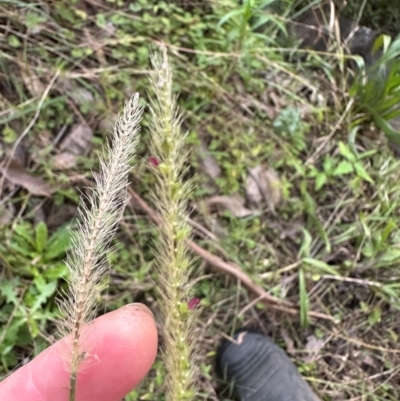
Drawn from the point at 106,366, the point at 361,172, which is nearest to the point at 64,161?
the point at 106,366

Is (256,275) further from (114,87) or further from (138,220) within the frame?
(114,87)

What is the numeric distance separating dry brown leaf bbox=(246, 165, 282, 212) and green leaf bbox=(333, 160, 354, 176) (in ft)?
0.74

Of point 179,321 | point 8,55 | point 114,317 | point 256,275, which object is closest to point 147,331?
point 114,317

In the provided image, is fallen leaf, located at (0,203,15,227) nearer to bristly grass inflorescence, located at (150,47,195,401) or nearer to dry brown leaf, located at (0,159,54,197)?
dry brown leaf, located at (0,159,54,197)

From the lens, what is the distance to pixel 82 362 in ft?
2.80

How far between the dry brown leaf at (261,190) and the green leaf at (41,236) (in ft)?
2.41

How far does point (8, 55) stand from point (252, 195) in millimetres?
1002

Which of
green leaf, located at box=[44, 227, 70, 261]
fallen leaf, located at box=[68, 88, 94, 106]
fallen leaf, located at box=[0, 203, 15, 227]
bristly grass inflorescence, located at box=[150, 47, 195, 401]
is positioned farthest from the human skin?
fallen leaf, located at box=[68, 88, 94, 106]

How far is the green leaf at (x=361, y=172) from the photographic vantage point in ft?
6.01

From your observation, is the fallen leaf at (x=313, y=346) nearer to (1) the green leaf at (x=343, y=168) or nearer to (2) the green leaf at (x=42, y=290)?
(1) the green leaf at (x=343, y=168)

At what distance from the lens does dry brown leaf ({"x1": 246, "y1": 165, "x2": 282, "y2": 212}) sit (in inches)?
72.0

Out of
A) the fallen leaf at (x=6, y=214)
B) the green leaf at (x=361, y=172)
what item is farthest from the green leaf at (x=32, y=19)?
the green leaf at (x=361, y=172)

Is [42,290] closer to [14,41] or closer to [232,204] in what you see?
[232,204]

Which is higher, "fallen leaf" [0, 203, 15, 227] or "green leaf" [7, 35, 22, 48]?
"green leaf" [7, 35, 22, 48]
